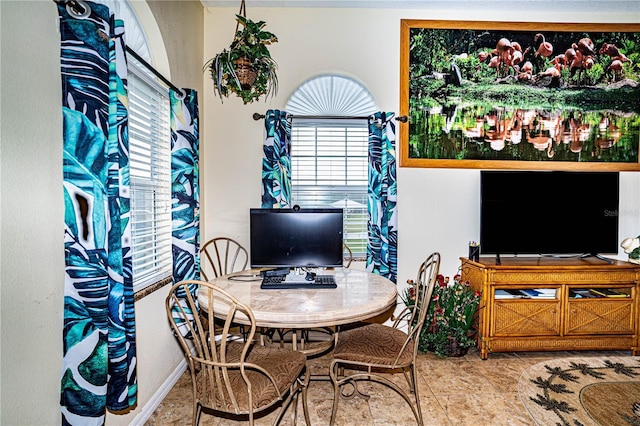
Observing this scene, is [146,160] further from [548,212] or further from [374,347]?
[548,212]

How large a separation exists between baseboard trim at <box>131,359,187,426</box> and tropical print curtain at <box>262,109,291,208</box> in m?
1.37

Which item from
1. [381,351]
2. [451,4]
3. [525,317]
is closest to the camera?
[381,351]

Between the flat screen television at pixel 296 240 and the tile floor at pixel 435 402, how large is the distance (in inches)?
34.7

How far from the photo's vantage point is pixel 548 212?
330cm

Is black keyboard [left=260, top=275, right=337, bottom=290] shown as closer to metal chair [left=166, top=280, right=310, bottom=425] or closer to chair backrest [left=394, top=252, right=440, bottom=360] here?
metal chair [left=166, top=280, right=310, bottom=425]

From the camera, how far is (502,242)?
130 inches

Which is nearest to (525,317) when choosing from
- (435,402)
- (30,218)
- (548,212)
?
(548,212)

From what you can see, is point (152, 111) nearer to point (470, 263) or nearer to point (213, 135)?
point (213, 135)

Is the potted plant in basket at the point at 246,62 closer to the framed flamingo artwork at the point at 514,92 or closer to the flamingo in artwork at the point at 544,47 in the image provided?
the framed flamingo artwork at the point at 514,92

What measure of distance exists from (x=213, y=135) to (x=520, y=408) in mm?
3060

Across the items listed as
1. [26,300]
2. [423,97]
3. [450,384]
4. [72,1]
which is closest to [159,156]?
[72,1]

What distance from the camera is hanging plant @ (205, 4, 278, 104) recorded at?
7.53 feet

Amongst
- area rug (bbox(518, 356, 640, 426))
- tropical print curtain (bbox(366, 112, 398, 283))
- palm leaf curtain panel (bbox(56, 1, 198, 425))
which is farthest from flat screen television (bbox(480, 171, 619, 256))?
palm leaf curtain panel (bbox(56, 1, 198, 425))

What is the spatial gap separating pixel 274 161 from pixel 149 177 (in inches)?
41.0
